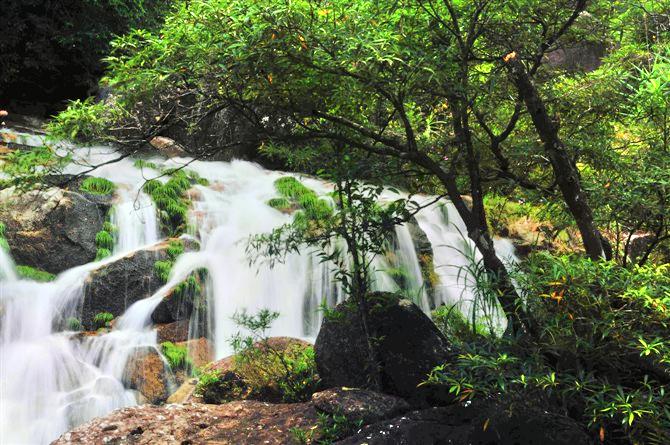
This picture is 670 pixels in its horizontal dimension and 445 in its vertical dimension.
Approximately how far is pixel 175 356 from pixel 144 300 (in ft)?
3.92

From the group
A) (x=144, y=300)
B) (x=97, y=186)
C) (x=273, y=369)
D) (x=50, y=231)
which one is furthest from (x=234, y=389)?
(x=97, y=186)

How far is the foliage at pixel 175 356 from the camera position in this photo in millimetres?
7332

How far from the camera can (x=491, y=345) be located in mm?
3113

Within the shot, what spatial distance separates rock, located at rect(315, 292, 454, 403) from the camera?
14.1 ft

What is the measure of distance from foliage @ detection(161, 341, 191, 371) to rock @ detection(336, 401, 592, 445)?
4.28 m

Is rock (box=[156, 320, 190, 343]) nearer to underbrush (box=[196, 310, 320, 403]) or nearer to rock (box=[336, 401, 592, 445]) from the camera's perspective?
underbrush (box=[196, 310, 320, 403])

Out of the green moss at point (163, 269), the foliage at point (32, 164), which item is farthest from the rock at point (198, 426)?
the green moss at point (163, 269)

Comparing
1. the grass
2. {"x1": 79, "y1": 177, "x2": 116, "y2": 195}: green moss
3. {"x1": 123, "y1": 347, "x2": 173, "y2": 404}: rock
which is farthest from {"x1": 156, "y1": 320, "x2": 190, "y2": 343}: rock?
{"x1": 79, "y1": 177, "x2": 116, "y2": 195}: green moss

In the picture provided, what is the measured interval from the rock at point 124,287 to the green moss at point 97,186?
1.77 m

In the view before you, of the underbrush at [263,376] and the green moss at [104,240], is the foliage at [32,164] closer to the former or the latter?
the underbrush at [263,376]

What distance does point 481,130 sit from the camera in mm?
5555

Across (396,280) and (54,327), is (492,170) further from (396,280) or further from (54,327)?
(54,327)

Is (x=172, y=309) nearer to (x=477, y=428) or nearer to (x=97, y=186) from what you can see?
(x=97, y=186)

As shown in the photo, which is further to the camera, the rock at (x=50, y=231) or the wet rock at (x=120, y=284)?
the rock at (x=50, y=231)
